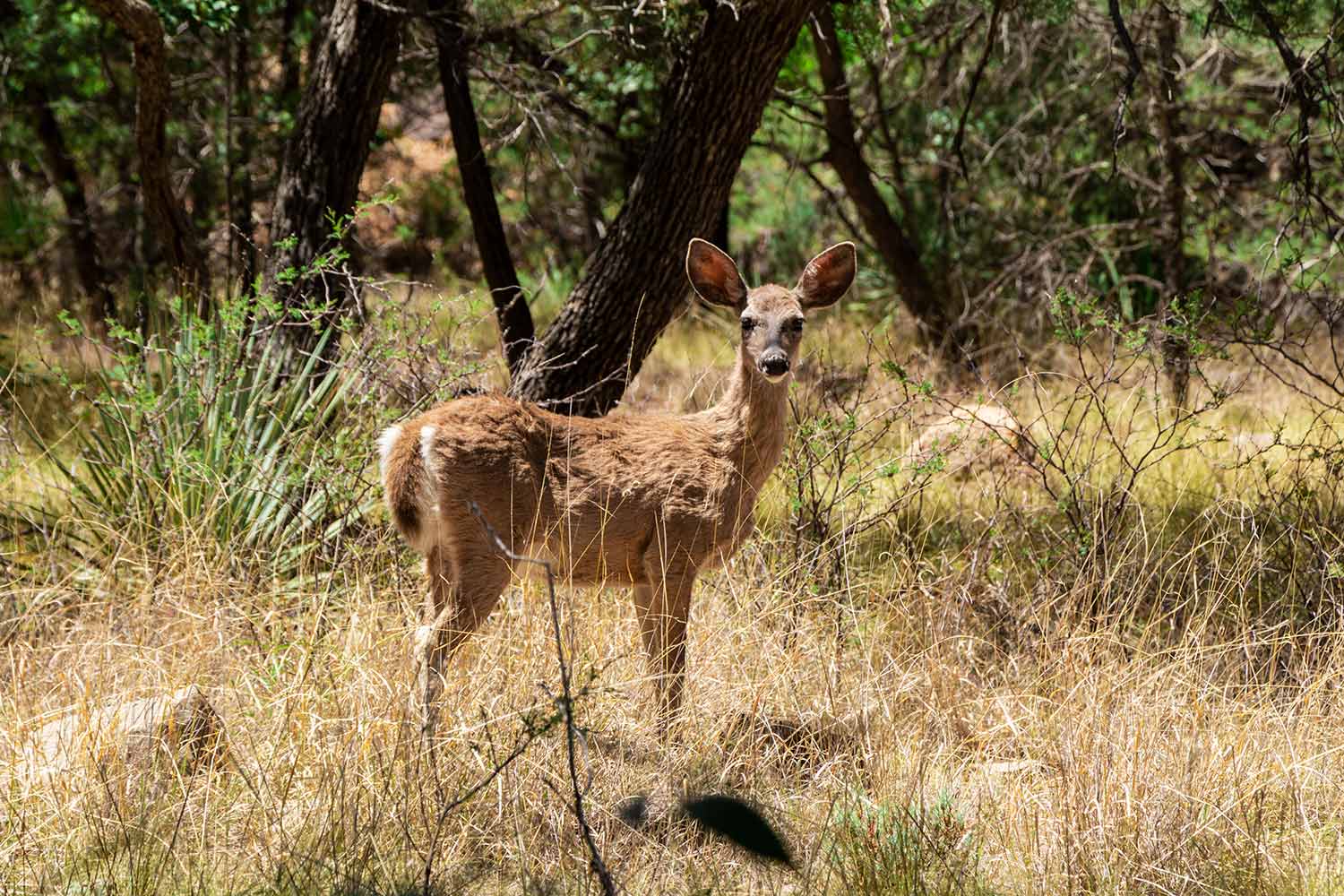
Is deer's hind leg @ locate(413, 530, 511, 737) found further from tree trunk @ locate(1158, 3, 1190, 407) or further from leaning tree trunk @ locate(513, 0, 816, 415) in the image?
tree trunk @ locate(1158, 3, 1190, 407)

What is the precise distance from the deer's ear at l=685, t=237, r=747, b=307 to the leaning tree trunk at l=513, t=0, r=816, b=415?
951 mm

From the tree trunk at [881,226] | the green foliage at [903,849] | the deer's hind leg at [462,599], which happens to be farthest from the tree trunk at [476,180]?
the green foliage at [903,849]

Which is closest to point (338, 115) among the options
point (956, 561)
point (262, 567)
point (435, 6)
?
point (435, 6)

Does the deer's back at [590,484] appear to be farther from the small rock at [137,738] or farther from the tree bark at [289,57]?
the tree bark at [289,57]

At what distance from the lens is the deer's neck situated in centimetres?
453

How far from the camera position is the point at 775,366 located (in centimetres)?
432

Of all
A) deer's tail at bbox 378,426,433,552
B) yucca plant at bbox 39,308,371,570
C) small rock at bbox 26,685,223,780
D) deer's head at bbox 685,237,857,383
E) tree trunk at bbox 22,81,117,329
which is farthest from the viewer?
tree trunk at bbox 22,81,117,329

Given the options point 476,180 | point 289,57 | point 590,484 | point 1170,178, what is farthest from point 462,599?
point 289,57

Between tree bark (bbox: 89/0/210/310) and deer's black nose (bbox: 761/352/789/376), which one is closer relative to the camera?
deer's black nose (bbox: 761/352/789/376)

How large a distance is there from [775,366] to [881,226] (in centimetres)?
515

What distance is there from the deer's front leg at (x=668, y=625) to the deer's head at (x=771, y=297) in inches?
28.5

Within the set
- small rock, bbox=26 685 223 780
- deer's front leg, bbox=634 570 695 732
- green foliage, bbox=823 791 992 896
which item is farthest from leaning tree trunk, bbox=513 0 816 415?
green foliage, bbox=823 791 992 896

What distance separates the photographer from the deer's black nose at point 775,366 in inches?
170

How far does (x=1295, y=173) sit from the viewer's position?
5594 millimetres
